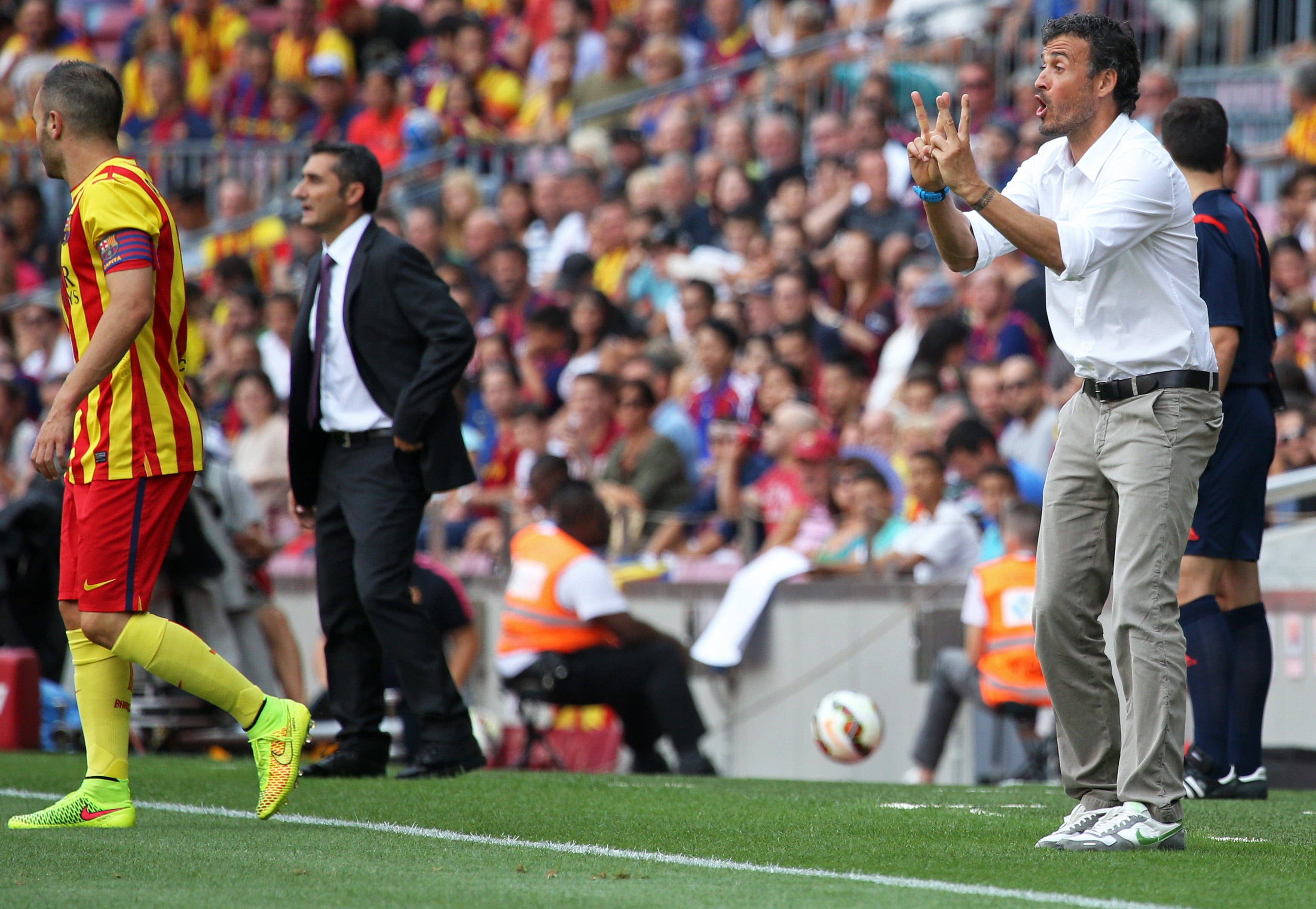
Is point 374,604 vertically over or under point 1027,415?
under

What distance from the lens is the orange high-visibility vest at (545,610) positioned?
9.65 metres

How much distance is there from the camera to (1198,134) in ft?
20.9

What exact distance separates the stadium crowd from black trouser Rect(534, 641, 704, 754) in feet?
3.94

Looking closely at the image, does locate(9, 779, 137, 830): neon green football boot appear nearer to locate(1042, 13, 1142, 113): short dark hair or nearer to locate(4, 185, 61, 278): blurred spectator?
locate(1042, 13, 1142, 113): short dark hair

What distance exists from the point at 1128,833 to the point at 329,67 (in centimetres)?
1512

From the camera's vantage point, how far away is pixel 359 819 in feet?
18.5

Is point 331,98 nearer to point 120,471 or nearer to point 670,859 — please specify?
point 120,471

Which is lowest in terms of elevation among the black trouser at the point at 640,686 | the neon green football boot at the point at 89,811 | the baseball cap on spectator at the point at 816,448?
the black trouser at the point at 640,686

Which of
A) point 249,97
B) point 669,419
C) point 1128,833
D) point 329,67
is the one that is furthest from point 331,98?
point 1128,833

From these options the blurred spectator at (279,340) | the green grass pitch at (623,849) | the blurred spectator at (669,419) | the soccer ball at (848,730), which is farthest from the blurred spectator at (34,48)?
the green grass pitch at (623,849)

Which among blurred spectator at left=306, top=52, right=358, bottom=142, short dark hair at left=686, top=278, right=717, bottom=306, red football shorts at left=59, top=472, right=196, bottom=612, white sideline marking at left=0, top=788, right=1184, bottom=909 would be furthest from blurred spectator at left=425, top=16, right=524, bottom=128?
red football shorts at left=59, top=472, right=196, bottom=612

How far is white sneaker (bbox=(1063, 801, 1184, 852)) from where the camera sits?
4766 mm

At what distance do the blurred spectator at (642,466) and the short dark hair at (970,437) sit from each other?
2.02 metres

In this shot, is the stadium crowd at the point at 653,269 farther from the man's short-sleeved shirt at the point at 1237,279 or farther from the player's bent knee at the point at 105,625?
the player's bent knee at the point at 105,625
